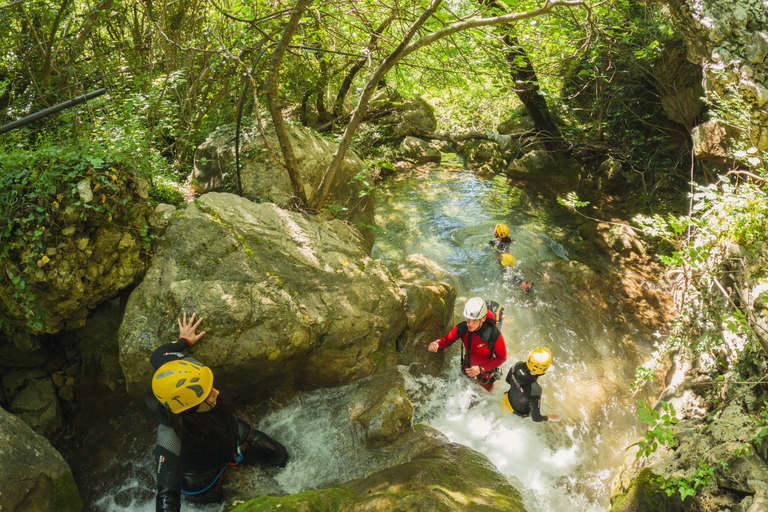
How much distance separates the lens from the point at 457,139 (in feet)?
49.0

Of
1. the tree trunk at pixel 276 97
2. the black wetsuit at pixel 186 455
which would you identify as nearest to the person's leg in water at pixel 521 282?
the tree trunk at pixel 276 97

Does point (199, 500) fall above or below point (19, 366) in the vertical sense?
below

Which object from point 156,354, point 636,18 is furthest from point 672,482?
point 636,18

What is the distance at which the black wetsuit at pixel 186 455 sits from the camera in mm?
2820

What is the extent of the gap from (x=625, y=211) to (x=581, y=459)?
25.2 feet

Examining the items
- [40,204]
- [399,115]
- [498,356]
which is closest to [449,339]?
[498,356]

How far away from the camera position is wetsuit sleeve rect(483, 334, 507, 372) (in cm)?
479

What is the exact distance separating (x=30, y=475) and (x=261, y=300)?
81.9 inches

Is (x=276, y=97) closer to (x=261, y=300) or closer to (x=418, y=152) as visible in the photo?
(x=261, y=300)

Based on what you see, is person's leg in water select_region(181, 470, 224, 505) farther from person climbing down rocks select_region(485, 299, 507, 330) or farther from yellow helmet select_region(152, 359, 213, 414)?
person climbing down rocks select_region(485, 299, 507, 330)

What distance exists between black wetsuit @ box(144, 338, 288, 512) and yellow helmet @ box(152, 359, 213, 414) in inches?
7.5

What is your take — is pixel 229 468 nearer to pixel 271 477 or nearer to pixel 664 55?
pixel 271 477

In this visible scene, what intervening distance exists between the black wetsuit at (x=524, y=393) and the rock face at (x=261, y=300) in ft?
5.19

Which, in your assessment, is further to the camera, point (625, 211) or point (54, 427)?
point (625, 211)
